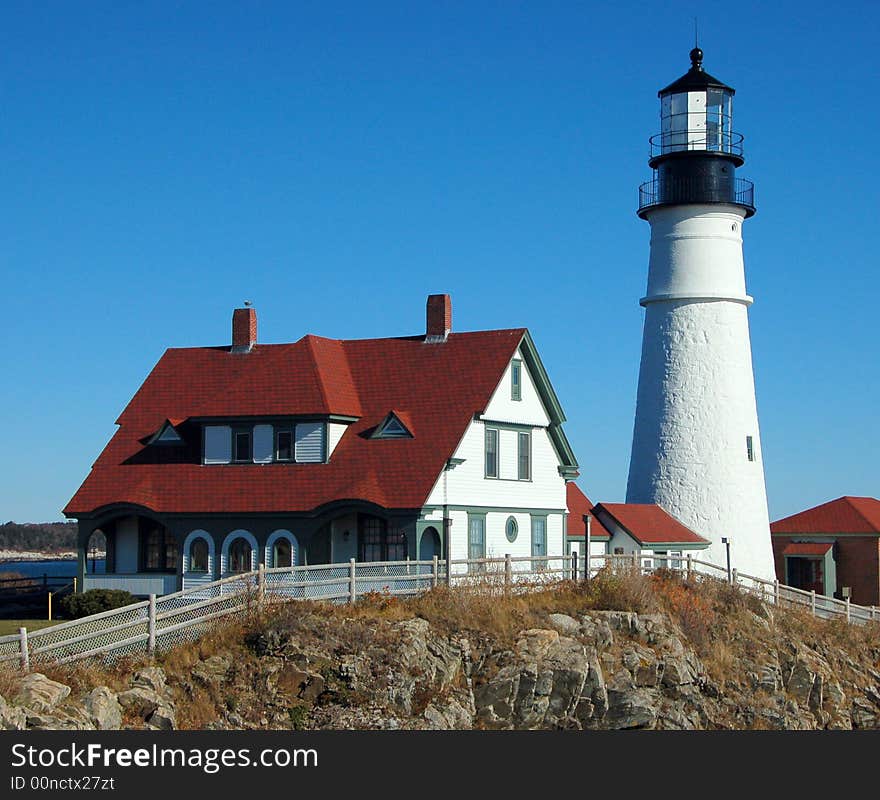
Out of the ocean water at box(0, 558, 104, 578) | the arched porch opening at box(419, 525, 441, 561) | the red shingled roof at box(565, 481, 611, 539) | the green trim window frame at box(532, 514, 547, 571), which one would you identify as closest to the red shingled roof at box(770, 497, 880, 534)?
the red shingled roof at box(565, 481, 611, 539)

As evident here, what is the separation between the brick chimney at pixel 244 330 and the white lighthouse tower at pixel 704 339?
1216 centimetres

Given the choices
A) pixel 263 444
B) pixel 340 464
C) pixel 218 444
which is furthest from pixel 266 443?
pixel 340 464

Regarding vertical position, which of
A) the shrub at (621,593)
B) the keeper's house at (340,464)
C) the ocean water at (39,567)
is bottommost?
the ocean water at (39,567)

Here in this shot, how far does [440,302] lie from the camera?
41062 millimetres

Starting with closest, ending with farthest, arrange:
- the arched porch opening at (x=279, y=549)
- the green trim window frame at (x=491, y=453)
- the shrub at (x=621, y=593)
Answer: the shrub at (x=621, y=593), the arched porch opening at (x=279, y=549), the green trim window frame at (x=491, y=453)

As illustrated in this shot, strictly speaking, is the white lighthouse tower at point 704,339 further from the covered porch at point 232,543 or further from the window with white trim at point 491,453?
the covered porch at point 232,543

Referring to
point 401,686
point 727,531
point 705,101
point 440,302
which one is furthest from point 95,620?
point 705,101

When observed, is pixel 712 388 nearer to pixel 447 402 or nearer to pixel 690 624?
pixel 447 402

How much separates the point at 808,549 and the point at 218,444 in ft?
69.8

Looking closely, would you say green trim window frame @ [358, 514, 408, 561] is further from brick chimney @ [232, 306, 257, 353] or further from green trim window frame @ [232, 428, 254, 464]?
brick chimney @ [232, 306, 257, 353]

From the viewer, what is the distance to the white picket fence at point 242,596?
24.2m

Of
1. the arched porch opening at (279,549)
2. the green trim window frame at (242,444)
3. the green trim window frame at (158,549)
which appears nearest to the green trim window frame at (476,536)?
the arched porch opening at (279,549)

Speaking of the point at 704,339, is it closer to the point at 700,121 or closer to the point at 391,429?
the point at 700,121

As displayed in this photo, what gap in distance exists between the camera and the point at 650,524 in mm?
42031
